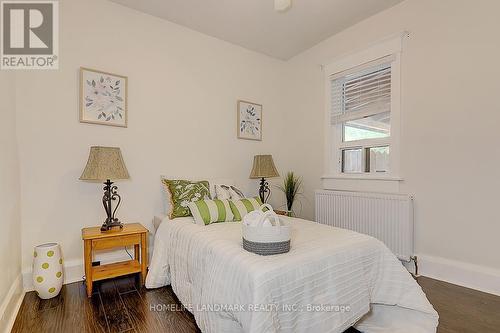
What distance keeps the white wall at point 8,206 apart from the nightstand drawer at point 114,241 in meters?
0.54

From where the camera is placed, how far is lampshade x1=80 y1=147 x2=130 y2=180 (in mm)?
2188

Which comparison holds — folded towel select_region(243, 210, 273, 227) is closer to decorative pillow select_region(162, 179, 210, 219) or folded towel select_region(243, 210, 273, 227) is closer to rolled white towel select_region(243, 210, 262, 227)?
rolled white towel select_region(243, 210, 262, 227)

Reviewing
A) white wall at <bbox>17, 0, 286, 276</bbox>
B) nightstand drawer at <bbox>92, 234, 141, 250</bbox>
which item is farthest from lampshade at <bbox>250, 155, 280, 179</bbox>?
nightstand drawer at <bbox>92, 234, 141, 250</bbox>

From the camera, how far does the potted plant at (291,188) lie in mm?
3684

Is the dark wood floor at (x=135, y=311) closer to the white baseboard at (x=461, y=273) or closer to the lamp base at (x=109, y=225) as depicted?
the white baseboard at (x=461, y=273)

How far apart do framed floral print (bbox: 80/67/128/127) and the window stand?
2509 mm

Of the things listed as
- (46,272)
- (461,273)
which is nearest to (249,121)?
(46,272)

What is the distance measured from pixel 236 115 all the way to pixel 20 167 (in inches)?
91.4

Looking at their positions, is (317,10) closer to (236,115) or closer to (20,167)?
(236,115)

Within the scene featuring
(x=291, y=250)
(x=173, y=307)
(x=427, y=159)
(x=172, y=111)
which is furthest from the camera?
(x=172, y=111)

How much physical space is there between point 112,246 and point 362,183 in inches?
105

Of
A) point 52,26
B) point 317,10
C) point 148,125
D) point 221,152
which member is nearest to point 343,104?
point 317,10

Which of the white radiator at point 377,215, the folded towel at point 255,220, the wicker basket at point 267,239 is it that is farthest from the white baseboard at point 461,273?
the folded towel at point 255,220

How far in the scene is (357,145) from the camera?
10.5 ft
